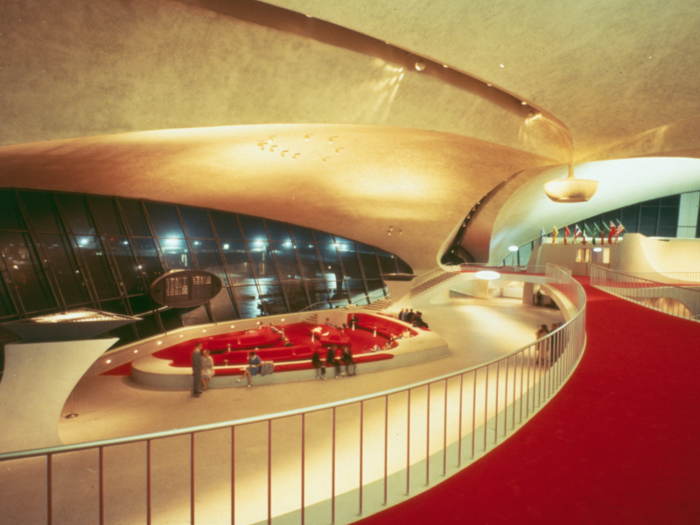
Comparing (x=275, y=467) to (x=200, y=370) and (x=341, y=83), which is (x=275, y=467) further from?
(x=341, y=83)

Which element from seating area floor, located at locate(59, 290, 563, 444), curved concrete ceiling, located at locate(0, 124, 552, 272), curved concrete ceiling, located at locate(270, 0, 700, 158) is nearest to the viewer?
curved concrete ceiling, located at locate(270, 0, 700, 158)

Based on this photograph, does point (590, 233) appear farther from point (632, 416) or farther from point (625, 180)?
point (632, 416)

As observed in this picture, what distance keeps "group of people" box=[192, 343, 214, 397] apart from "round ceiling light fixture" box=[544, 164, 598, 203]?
10199 mm

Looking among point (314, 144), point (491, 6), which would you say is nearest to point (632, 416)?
point (491, 6)

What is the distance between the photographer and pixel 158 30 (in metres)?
6.90

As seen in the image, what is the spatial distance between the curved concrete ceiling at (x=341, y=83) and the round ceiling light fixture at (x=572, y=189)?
4.59 ft

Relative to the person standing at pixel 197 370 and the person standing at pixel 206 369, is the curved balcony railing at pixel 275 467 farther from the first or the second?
the person standing at pixel 206 369

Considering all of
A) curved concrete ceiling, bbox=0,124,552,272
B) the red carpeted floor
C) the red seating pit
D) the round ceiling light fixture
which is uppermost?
curved concrete ceiling, bbox=0,124,552,272

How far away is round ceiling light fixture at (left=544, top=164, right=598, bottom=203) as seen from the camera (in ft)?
34.8

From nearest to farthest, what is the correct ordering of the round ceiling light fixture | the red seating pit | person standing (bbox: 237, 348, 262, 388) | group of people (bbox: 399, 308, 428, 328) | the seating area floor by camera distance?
the seating area floor < the round ceiling light fixture < person standing (bbox: 237, 348, 262, 388) < the red seating pit < group of people (bbox: 399, 308, 428, 328)

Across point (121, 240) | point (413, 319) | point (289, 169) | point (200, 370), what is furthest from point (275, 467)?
point (121, 240)

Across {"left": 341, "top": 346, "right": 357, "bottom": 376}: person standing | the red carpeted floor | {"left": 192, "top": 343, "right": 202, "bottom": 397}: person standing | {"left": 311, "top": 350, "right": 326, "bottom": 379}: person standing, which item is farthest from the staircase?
the red carpeted floor

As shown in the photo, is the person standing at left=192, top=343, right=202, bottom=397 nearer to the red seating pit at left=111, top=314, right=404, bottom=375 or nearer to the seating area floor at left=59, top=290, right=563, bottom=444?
the seating area floor at left=59, top=290, right=563, bottom=444

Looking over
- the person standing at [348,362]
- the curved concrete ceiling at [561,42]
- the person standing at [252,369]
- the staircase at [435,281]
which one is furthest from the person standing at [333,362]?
the staircase at [435,281]
